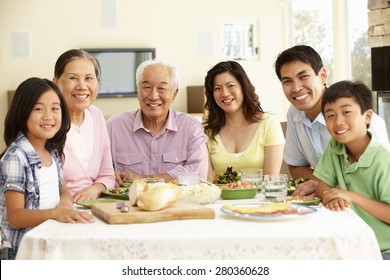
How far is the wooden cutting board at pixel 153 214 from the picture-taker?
6.00ft

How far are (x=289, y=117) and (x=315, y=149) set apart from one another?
A: 0.25 metres

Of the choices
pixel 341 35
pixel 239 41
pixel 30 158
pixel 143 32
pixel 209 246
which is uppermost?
pixel 143 32

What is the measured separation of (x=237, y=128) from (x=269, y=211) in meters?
1.55

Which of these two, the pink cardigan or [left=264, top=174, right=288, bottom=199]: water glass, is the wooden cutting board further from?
the pink cardigan

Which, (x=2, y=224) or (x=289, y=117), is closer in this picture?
(x=2, y=224)

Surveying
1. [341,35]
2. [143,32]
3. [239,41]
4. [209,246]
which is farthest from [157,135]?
[239,41]

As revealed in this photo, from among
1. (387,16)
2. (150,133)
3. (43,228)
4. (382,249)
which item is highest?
(387,16)

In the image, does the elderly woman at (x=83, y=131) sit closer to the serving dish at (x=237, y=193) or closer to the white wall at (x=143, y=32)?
the serving dish at (x=237, y=193)

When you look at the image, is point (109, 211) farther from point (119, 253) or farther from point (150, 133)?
point (150, 133)

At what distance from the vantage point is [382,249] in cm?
223

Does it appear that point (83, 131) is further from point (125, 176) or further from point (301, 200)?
point (301, 200)

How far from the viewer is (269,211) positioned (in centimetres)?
189

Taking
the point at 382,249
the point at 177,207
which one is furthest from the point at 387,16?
the point at 177,207

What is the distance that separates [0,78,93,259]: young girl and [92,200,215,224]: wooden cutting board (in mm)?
284
